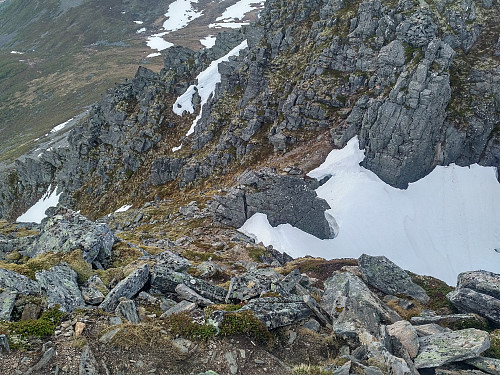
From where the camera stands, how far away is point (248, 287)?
1630cm

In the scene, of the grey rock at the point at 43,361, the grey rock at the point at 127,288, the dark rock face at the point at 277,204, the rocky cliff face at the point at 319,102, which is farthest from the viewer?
the rocky cliff face at the point at 319,102

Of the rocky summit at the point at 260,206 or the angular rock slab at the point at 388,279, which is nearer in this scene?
the rocky summit at the point at 260,206

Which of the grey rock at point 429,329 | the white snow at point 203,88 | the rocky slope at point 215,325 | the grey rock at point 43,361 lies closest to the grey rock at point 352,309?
the rocky slope at point 215,325

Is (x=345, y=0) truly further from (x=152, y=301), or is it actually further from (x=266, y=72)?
(x=152, y=301)

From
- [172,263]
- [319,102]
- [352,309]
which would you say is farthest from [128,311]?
[319,102]

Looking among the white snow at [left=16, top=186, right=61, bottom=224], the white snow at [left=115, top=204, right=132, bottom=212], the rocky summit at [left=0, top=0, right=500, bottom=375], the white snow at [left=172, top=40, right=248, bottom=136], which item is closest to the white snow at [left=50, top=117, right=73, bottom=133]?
the rocky summit at [left=0, top=0, right=500, bottom=375]

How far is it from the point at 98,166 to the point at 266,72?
158 ft

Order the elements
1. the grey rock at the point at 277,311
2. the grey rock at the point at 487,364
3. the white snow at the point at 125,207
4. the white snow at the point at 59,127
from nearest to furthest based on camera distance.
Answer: the grey rock at the point at 487,364
the grey rock at the point at 277,311
the white snow at the point at 125,207
the white snow at the point at 59,127

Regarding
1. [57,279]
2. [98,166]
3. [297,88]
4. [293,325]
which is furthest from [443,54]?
[98,166]

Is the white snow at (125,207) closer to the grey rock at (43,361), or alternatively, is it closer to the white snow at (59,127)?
the grey rock at (43,361)

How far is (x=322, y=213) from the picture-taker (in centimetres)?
4372

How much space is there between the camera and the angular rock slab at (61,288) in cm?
1394

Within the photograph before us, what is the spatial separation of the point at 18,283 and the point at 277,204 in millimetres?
31855

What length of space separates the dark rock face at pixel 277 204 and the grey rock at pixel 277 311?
28.7m
